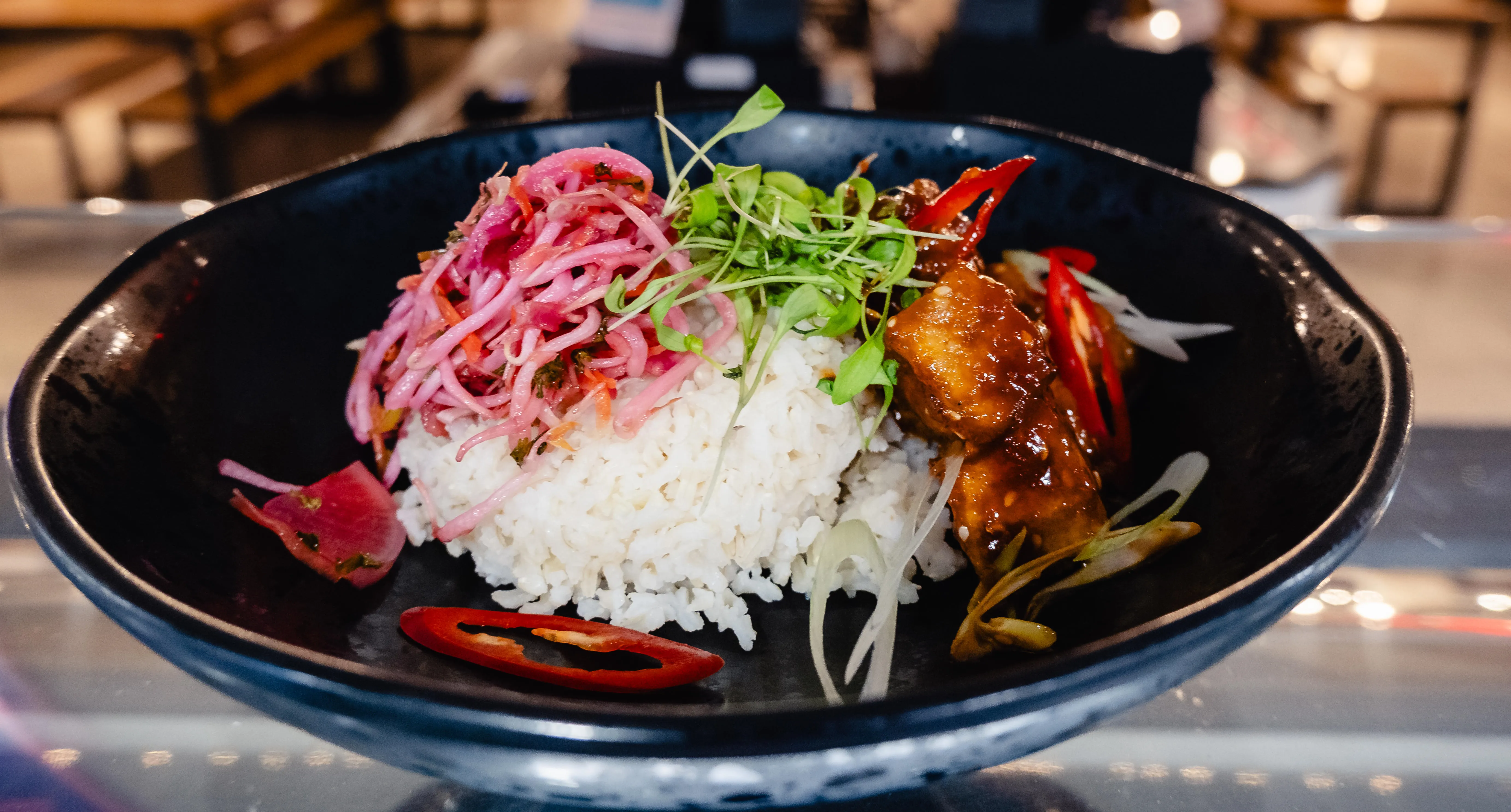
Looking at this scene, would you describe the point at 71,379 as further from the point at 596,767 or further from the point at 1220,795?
the point at 1220,795

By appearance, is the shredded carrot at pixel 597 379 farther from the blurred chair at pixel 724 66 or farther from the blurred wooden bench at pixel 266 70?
the blurred wooden bench at pixel 266 70

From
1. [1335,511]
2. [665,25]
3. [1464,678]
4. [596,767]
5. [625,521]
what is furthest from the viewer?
[665,25]

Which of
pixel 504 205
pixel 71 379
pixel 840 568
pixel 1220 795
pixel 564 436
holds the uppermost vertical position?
pixel 504 205

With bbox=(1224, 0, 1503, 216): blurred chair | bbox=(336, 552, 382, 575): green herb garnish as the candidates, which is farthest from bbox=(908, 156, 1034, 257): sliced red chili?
bbox=(1224, 0, 1503, 216): blurred chair

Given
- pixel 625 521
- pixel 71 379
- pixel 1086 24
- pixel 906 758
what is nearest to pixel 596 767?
pixel 906 758

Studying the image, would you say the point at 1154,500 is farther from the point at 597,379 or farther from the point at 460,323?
the point at 460,323

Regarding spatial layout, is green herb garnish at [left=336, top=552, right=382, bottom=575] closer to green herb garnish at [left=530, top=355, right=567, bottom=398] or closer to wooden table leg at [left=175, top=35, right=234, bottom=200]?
green herb garnish at [left=530, top=355, right=567, bottom=398]
